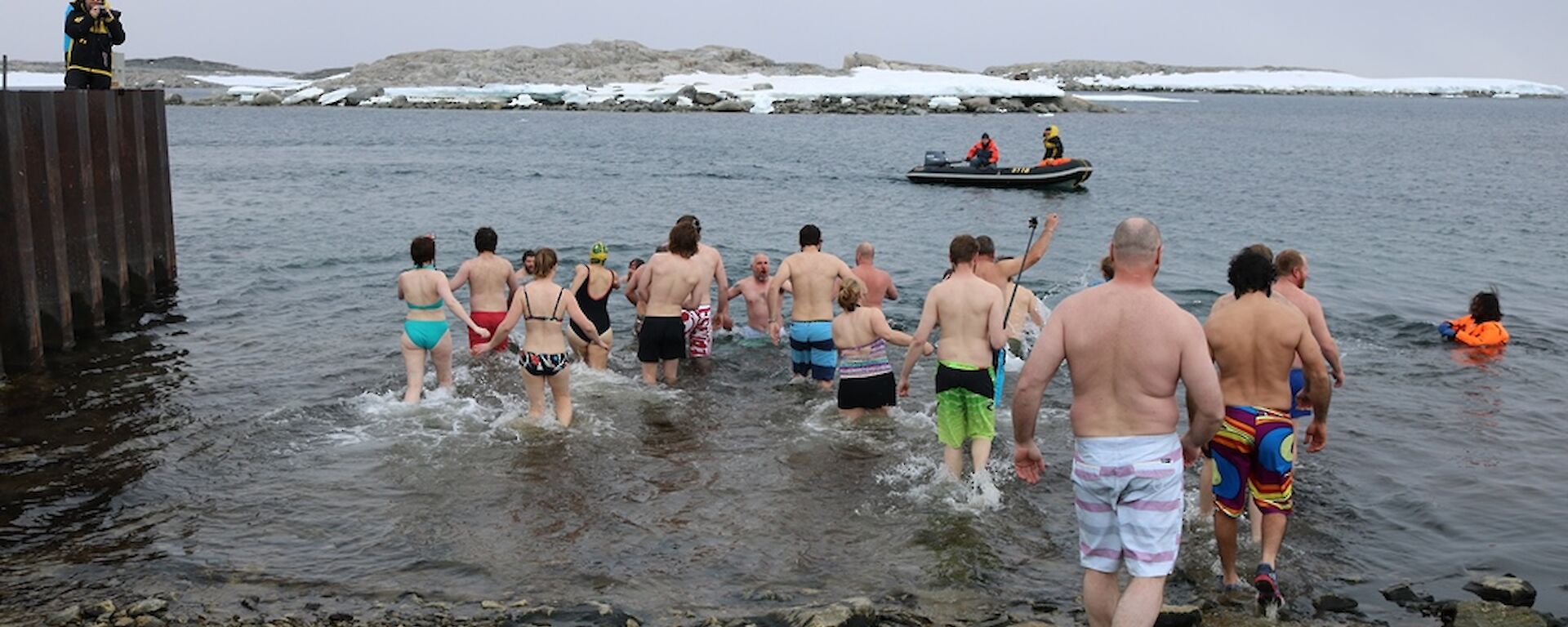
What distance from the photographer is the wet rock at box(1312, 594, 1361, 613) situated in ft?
24.9

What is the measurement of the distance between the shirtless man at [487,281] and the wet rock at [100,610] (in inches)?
204

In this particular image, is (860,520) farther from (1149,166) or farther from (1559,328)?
(1149,166)

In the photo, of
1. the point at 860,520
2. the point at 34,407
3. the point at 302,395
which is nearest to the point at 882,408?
the point at 860,520

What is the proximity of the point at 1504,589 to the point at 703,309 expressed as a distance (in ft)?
25.8

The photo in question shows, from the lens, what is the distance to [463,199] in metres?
35.8

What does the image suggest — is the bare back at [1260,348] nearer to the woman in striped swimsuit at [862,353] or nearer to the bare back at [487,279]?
the woman in striped swimsuit at [862,353]

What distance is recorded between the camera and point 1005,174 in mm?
37781

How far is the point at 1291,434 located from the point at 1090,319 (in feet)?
7.63

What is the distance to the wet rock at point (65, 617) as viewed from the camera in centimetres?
683

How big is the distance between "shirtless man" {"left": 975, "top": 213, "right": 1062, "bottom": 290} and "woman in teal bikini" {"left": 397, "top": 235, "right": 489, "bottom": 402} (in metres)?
4.36

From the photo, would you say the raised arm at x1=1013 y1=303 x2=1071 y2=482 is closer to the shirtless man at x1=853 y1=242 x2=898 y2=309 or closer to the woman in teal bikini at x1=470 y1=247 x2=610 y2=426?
the woman in teal bikini at x1=470 y1=247 x2=610 y2=426

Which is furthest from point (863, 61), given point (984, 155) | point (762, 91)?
point (984, 155)

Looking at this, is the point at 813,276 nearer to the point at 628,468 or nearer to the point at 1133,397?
the point at 628,468

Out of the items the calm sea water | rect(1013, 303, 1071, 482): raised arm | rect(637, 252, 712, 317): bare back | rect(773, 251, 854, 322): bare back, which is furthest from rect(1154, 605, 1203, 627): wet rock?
rect(637, 252, 712, 317): bare back
